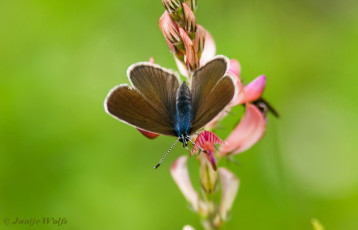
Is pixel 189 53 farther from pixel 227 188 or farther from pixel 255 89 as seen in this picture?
pixel 227 188

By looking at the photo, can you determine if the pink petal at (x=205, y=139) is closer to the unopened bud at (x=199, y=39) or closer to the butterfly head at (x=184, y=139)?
the butterfly head at (x=184, y=139)

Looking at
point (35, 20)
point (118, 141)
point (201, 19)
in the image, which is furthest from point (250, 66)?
point (35, 20)

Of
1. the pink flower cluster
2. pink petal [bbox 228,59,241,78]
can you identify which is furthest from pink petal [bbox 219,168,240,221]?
pink petal [bbox 228,59,241,78]

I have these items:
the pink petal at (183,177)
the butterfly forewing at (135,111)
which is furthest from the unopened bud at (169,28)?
the pink petal at (183,177)

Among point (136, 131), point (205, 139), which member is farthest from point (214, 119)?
point (136, 131)

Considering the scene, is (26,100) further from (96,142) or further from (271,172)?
(271,172)
